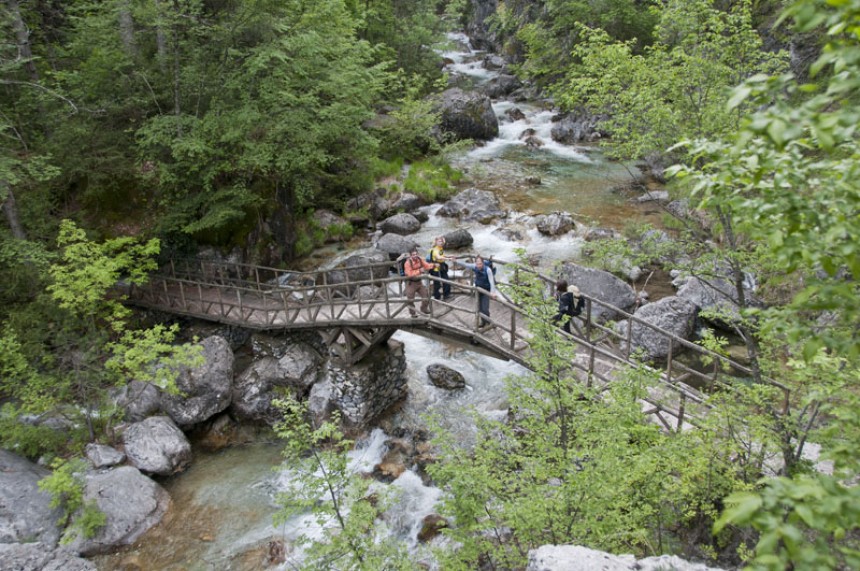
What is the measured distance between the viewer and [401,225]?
2250 centimetres

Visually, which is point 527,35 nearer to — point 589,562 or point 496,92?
point 496,92

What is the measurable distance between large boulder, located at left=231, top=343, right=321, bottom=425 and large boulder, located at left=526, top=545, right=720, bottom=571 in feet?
35.1

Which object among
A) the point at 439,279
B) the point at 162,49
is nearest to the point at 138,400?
the point at 439,279

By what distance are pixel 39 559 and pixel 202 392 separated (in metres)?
4.93

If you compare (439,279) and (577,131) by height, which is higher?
(577,131)

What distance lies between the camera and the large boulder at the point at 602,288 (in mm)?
15477

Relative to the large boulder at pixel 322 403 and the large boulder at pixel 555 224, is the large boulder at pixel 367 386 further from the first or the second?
the large boulder at pixel 555 224

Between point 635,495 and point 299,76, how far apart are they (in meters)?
15.6

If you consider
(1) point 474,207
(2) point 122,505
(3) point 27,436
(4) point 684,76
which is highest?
(4) point 684,76

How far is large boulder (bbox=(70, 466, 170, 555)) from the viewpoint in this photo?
9.88 meters

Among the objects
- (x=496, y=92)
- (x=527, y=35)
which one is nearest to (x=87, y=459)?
(x=527, y=35)

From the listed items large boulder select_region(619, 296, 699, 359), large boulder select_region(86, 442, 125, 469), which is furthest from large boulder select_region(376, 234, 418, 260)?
large boulder select_region(86, 442, 125, 469)

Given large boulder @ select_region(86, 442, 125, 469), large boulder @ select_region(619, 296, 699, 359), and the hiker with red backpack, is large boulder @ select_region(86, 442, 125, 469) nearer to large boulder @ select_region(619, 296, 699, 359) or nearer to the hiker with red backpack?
the hiker with red backpack

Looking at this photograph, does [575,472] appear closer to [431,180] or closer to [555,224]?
[555,224]
